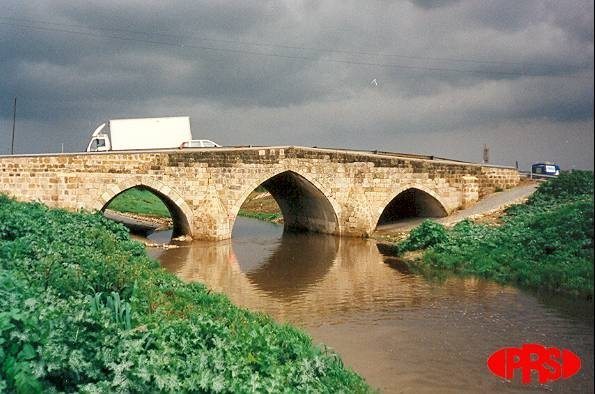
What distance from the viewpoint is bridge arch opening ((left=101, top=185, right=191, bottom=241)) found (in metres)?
25.2

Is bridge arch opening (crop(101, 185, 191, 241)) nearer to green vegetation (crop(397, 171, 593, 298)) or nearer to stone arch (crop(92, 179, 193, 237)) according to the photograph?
stone arch (crop(92, 179, 193, 237))

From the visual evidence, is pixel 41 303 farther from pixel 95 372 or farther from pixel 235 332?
pixel 235 332

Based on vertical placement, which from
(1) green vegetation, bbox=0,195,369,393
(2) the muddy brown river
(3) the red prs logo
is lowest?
(3) the red prs logo

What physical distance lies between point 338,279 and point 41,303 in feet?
39.3

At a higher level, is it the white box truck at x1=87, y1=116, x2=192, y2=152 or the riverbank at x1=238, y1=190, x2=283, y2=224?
the white box truck at x1=87, y1=116, x2=192, y2=152

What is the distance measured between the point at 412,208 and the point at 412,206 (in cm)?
16

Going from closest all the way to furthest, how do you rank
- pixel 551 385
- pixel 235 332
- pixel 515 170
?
pixel 235 332
pixel 551 385
pixel 515 170

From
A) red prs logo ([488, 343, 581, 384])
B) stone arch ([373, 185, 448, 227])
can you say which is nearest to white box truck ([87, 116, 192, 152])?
stone arch ([373, 185, 448, 227])

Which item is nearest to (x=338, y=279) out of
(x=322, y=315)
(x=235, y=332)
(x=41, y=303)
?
(x=322, y=315)

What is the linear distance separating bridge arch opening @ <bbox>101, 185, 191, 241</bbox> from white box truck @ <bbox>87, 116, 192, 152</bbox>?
2.31 meters

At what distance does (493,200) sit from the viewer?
90.9ft

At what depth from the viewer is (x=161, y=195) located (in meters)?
24.7

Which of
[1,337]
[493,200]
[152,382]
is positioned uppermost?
[493,200]

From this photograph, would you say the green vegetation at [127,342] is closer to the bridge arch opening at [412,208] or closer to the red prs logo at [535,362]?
the red prs logo at [535,362]
